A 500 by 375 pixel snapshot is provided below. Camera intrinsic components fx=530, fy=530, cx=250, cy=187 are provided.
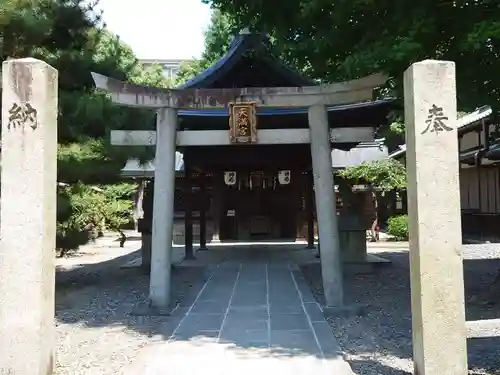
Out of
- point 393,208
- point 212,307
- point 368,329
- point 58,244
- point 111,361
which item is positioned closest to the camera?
point 111,361

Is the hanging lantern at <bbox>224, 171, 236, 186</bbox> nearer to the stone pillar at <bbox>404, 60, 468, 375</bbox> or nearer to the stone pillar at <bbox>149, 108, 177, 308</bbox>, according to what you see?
the stone pillar at <bbox>149, 108, 177, 308</bbox>

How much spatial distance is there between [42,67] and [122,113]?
4.77m

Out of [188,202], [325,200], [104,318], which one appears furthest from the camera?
[188,202]

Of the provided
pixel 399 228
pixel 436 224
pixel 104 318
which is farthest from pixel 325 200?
pixel 399 228

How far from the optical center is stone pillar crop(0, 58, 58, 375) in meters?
4.55

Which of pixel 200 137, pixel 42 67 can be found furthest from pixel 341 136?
pixel 42 67

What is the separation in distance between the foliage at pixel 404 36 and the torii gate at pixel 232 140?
3.45 feet

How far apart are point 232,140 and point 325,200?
5.59 ft

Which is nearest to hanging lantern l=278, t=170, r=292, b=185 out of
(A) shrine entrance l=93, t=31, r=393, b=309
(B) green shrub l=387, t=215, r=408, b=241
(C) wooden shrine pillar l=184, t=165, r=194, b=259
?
(A) shrine entrance l=93, t=31, r=393, b=309

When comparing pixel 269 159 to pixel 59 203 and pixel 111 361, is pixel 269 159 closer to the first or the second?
pixel 59 203

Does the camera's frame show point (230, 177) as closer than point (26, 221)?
No

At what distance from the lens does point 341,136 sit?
8.57 meters

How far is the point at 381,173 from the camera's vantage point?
20.6 meters

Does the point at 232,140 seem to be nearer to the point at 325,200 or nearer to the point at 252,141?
the point at 252,141
